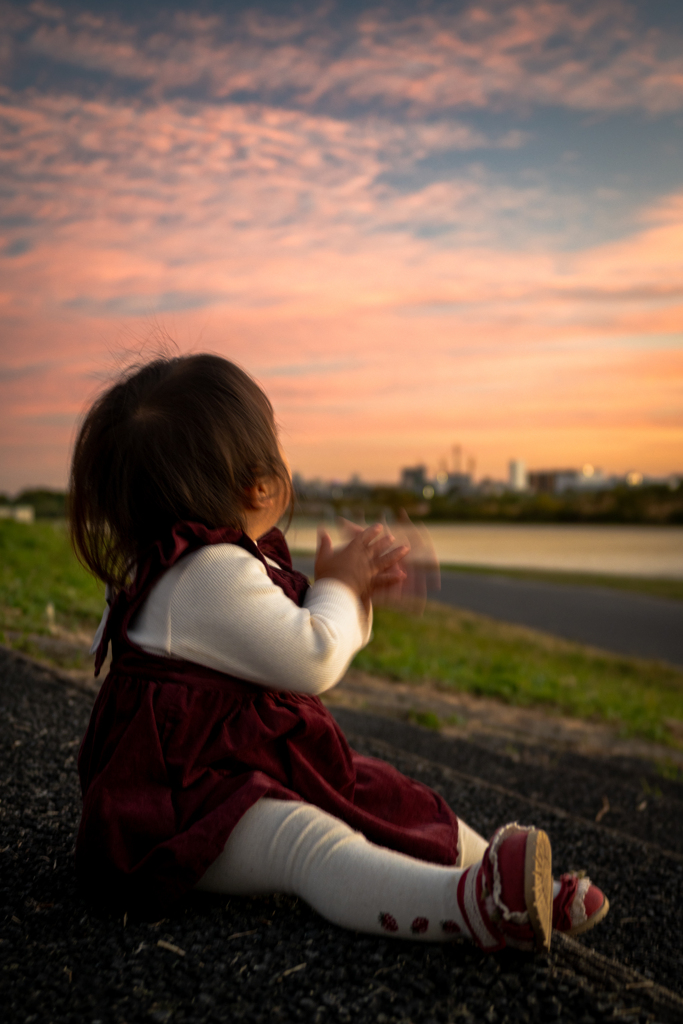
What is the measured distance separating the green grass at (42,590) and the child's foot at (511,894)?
380 cm

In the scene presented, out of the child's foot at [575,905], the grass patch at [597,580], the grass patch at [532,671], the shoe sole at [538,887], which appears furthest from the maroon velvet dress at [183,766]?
the grass patch at [597,580]

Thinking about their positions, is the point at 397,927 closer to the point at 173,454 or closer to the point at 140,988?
the point at 140,988

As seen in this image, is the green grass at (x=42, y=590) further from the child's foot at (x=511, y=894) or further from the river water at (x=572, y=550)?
the river water at (x=572, y=550)

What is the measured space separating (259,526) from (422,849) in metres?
0.92

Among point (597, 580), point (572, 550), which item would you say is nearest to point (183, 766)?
point (597, 580)

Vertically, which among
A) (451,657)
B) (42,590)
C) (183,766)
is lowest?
(451,657)

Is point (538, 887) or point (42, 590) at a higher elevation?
point (538, 887)

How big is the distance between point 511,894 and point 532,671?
8.56 metres

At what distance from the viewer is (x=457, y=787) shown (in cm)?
358

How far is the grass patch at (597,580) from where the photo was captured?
25.6 metres

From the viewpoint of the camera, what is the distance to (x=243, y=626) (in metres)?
1.86

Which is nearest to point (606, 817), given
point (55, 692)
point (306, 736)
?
point (306, 736)

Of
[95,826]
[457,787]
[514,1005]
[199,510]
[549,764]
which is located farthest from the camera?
[549,764]

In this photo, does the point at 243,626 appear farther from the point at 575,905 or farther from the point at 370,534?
the point at 575,905
